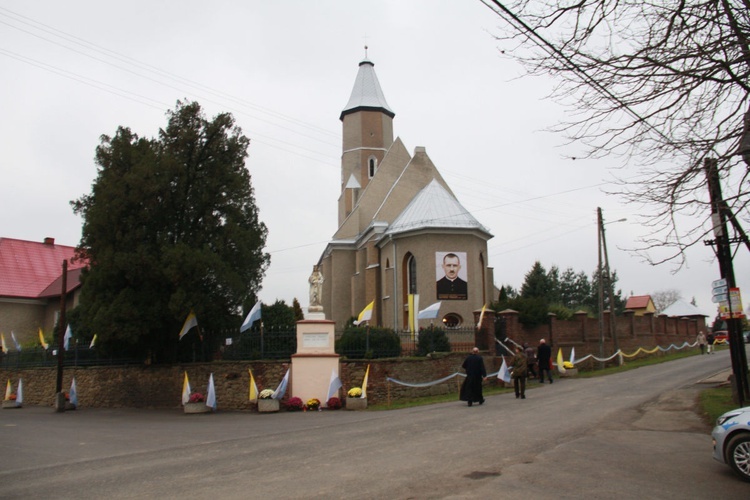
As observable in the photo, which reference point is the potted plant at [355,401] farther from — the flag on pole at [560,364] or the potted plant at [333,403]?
the flag on pole at [560,364]

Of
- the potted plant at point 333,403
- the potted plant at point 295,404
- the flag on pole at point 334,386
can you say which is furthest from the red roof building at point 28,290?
the potted plant at point 333,403

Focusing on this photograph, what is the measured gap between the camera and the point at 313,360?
1945 centimetres

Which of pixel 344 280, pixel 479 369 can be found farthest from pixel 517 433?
pixel 344 280

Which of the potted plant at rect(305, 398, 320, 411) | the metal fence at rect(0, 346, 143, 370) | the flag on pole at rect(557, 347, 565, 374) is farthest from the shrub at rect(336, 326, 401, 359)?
the metal fence at rect(0, 346, 143, 370)

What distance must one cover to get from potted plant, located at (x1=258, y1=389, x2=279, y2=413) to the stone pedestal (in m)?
0.68

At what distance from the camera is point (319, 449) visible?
35.5 feet

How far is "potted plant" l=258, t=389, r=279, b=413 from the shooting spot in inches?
746

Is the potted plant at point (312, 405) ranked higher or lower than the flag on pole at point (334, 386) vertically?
→ lower

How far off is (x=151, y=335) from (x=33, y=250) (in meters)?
32.7

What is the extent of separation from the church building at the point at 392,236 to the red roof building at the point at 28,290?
61.7 ft

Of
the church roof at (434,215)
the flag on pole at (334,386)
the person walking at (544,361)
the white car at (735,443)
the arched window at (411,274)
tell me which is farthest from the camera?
the arched window at (411,274)

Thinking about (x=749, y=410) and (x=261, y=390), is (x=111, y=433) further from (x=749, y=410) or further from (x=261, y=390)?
(x=749, y=410)

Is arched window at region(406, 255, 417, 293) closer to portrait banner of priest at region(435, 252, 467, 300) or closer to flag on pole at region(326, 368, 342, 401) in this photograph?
portrait banner of priest at region(435, 252, 467, 300)

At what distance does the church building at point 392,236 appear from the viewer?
3269cm
